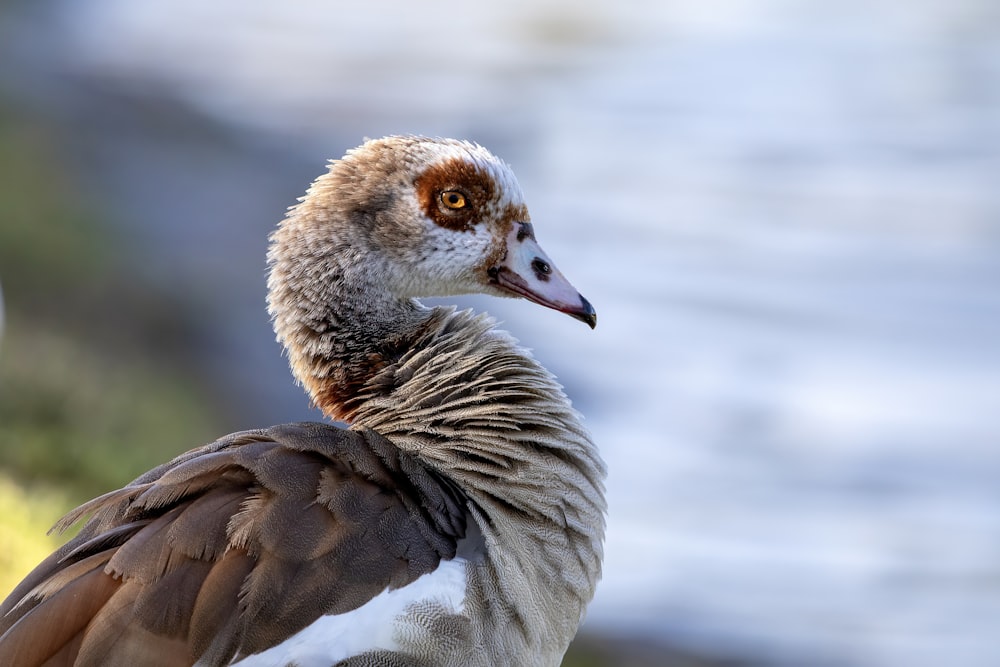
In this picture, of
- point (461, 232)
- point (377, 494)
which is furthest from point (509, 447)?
point (461, 232)

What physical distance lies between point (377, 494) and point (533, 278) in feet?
3.21

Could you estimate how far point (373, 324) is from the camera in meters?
3.90

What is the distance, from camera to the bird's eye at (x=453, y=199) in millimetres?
3927

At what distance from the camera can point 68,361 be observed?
27.1ft

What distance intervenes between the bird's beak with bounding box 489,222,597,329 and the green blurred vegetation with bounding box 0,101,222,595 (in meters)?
2.04

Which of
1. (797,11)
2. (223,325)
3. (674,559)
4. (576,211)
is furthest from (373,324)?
(797,11)

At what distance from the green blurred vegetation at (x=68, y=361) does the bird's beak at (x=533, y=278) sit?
204 centimetres

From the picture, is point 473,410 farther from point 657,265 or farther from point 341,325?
point 657,265

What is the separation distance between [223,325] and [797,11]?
13225 mm

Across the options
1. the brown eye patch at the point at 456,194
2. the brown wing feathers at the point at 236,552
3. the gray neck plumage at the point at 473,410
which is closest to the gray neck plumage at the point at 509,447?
the gray neck plumage at the point at 473,410

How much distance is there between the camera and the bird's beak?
3.94 m

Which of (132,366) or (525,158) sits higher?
(525,158)

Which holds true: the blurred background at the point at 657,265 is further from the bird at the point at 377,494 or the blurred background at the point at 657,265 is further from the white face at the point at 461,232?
the white face at the point at 461,232

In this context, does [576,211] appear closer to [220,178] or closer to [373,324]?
[220,178]
